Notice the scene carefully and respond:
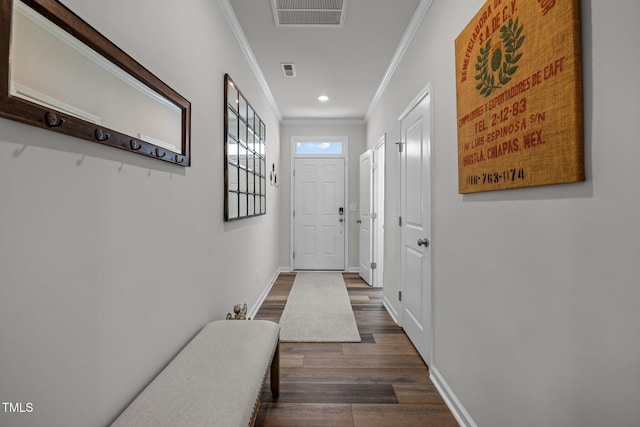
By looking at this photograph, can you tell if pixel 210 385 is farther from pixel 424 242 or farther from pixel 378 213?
pixel 378 213

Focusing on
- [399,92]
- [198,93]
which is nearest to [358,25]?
[399,92]

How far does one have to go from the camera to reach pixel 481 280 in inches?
57.5

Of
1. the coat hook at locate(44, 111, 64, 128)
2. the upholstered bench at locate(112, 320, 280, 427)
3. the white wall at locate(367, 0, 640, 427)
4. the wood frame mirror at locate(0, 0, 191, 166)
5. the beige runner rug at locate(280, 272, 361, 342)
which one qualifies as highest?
the wood frame mirror at locate(0, 0, 191, 166)

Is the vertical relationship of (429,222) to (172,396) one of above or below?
above

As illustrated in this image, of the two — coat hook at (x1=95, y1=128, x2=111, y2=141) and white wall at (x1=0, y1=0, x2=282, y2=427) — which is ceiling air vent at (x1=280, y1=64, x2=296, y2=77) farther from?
coat hook at (x1=95, y1=128, x2=111, y2=141)

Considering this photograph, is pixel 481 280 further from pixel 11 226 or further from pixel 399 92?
pixel 399 92

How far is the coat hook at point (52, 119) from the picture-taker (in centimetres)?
80

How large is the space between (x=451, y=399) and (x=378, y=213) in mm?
2844

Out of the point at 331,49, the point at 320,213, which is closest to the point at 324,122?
the point at 320,213

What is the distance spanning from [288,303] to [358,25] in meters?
2.87

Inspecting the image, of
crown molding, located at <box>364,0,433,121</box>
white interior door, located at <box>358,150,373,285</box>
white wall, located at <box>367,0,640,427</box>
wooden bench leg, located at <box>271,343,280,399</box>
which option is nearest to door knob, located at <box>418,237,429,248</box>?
white wall, located at <box>367,0,640,427</box>

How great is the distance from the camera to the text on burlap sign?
92 centimetres

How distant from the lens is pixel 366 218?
15.5ft

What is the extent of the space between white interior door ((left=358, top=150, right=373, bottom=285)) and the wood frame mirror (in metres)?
3.49
